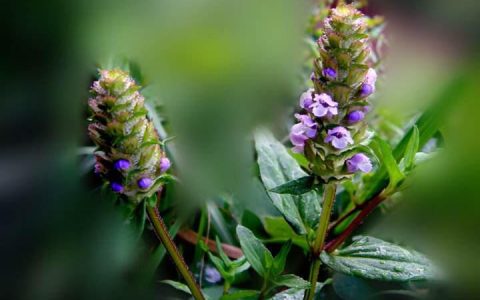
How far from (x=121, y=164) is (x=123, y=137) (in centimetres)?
3

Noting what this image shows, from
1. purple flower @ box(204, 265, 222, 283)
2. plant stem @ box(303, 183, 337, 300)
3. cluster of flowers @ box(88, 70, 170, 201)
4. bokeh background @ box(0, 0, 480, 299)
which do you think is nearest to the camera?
bokeh background @ box(0, 0, 480, 299)

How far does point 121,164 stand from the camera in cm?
55

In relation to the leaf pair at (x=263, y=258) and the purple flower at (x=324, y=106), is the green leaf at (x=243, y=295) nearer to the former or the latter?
the leaf pair at (x=263, y=258)

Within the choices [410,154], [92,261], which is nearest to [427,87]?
[410,154]

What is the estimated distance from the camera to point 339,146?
57cm

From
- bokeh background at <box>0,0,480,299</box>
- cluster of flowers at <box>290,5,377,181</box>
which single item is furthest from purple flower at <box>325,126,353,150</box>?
bokeh background at <box>0,0,480,299</box>

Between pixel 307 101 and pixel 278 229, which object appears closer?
pixel 307 101

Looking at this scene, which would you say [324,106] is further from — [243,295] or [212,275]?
[212,275]

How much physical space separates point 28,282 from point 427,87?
1.69 ft

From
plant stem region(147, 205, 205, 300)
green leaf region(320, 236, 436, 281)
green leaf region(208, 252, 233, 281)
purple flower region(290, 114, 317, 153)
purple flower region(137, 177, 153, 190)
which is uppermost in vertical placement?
purple flower region(137, 177, 153, 190)

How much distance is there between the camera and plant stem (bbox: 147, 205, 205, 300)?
2.00 ft

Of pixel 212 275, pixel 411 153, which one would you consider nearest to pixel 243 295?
pixel 212 275

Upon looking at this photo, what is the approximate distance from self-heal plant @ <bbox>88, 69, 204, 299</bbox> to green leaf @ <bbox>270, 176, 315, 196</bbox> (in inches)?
4.5

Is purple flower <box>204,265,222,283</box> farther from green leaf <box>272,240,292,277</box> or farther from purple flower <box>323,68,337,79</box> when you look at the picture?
purple flower <box>323,68,337,79</box>
